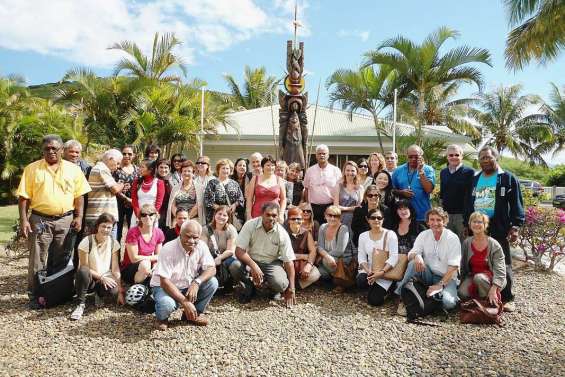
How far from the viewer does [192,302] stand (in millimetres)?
4406

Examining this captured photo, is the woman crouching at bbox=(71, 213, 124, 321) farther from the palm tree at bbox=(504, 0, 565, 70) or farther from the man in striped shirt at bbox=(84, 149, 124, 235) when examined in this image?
the palm tree at bbox=(504, 0, 565, 70)

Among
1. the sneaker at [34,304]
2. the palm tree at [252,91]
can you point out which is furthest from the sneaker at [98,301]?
the palm tree at [252,91]

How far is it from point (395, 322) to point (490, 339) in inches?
34.5

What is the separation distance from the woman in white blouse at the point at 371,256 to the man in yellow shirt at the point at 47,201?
3265 mm

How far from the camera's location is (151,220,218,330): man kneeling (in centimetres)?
429

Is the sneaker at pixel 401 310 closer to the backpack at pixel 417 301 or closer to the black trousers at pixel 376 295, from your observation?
the backpack at pixel 417 301

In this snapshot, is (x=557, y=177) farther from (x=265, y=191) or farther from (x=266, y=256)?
(x=266, y=256)

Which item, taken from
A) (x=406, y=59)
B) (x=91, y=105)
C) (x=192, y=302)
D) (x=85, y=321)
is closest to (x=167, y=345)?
(x=192, y=302)

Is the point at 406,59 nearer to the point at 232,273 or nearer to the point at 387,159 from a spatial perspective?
the point at 387,159

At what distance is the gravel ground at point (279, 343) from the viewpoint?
359cm

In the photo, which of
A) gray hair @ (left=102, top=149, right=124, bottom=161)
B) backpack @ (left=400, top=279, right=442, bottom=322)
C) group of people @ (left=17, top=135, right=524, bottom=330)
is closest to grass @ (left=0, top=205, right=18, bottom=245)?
gray hair @ (left=102, top=149, right=124, bottom=161)

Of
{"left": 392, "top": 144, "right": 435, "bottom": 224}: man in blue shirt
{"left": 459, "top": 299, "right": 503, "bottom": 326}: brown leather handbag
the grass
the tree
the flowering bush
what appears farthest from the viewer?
the tree

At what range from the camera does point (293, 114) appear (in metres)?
9.34

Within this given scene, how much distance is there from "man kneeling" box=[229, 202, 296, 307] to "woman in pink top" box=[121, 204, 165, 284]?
2.93 feet
